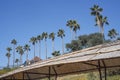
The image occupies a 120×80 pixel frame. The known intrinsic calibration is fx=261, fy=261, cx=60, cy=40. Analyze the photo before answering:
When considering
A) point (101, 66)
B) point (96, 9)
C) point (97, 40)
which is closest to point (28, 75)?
point (101, 66)

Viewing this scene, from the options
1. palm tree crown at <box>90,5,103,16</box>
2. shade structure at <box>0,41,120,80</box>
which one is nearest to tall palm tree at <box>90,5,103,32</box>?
palm tree crown at <box>90,5,103,16</box>

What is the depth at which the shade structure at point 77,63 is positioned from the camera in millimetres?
8055

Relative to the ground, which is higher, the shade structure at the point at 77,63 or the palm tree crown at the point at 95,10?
the palm tree crown at the point at 95,10

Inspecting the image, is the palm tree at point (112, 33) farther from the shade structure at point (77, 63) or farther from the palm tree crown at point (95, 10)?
the shade structure at point (77, 63)

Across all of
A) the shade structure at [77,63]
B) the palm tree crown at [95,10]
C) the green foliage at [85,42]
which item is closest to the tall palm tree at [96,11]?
the palm tree crown at [95,10]

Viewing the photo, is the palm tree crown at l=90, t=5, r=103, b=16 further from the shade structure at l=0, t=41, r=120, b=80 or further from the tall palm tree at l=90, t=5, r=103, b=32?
the shade structure at l=0, t=41, r=120, b=80

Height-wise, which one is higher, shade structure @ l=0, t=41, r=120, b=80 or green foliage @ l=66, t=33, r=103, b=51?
green foliage @ l=66, t=33, r=103, b=51

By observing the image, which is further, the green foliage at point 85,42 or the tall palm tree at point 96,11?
the green foliage at point 85,42

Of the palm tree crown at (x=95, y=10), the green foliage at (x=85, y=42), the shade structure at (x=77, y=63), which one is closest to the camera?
the shade structure at (x=77, y=63)

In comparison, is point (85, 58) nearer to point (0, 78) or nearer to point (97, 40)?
point (0, 78)

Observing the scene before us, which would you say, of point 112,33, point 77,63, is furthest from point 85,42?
point 77,63

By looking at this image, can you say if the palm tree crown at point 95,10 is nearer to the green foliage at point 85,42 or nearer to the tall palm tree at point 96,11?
the tall palm tree at point 96,11

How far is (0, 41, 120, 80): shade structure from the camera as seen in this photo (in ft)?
26.4

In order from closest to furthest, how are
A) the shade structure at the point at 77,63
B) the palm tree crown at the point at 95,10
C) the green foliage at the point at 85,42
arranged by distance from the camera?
1. the shade structure at the point at 77,63
2. the palm tree crown at the point at 95,10
3. the green foliage at the point at 85,42
